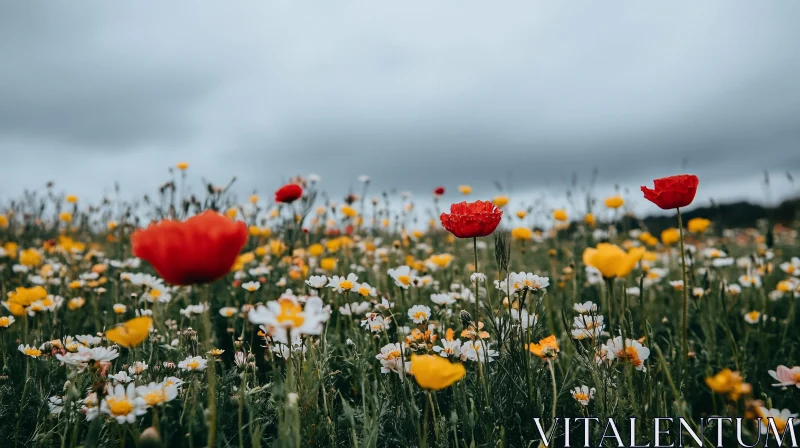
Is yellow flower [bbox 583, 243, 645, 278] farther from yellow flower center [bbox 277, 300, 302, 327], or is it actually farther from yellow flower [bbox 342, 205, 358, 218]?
yellow flower [bbox 342, 205, 358, 218]

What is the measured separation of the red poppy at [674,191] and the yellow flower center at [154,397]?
1.75m

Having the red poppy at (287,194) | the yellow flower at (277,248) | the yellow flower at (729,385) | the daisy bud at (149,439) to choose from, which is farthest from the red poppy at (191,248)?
the yellow flower at (277,248)

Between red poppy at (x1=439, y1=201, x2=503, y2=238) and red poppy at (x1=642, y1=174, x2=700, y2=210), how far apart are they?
57 centimetres

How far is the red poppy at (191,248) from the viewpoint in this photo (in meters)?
1.06

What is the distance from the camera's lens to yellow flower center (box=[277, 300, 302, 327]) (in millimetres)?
1074

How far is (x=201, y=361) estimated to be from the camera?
1.66 meters

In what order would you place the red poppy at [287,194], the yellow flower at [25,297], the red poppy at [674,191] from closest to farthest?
the red poppy at [674,191] → the yellow flower at [25,297] → the red poppy at [287,194]

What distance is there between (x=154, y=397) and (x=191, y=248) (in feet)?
1.79

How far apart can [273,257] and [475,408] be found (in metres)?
2.83

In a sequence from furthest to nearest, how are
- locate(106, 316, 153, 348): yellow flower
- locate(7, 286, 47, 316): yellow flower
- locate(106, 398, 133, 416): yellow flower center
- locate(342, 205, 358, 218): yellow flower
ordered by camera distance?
1. locate(342, 205, 358, 218): yellow flower
2. locate(7, 286, 47, 316): yellow flower
3. locate(106, 398, 133, 416): yellow flower center
4. locate(106, 316, 153, 348): yellow flower

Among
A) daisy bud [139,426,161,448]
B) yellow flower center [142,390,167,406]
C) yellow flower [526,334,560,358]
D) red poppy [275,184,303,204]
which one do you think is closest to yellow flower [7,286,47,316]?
red poppy [275,184,303,204]

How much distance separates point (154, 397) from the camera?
1323mm

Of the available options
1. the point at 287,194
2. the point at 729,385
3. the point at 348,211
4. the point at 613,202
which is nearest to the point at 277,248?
the point at 348,211

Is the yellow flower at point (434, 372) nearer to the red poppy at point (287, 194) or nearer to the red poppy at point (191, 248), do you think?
the red poppy at point (191, 248)
